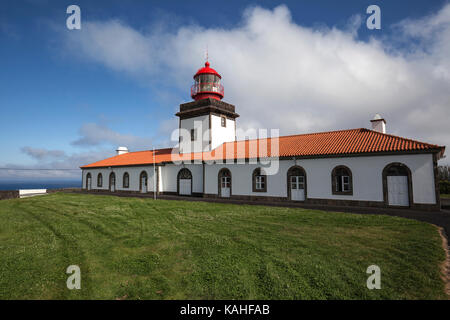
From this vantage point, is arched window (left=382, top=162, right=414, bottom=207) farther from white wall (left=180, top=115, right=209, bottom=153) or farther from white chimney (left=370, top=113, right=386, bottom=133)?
white wall (left=180, top=115, right=209, bottom=153)

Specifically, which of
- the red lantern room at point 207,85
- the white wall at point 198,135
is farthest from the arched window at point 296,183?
the red lantern room at point 207,85

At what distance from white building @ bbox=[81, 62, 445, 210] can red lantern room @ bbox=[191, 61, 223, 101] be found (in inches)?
4.1

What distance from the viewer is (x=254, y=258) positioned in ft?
19.4

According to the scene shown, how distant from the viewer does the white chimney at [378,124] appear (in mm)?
17500

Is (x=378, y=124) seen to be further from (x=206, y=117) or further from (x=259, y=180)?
(x=206, y=117)

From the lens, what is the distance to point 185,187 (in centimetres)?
2386

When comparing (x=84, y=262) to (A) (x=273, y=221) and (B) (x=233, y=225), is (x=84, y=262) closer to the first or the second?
(B) (x=233, y=225)

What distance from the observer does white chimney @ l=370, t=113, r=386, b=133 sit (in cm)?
1750

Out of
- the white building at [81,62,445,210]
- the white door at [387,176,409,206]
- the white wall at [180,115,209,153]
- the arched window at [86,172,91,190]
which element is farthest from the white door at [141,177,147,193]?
the white door at [387,176,409,206]

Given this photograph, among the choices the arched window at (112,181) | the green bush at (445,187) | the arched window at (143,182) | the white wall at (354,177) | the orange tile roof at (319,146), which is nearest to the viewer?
the white wall at (354,177)

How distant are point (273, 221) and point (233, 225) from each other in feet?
6.48

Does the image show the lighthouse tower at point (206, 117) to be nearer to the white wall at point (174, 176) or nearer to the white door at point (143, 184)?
the white wall at point (174, 176)

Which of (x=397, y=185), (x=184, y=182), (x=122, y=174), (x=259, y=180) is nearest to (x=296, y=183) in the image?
(x=259, y=180)
